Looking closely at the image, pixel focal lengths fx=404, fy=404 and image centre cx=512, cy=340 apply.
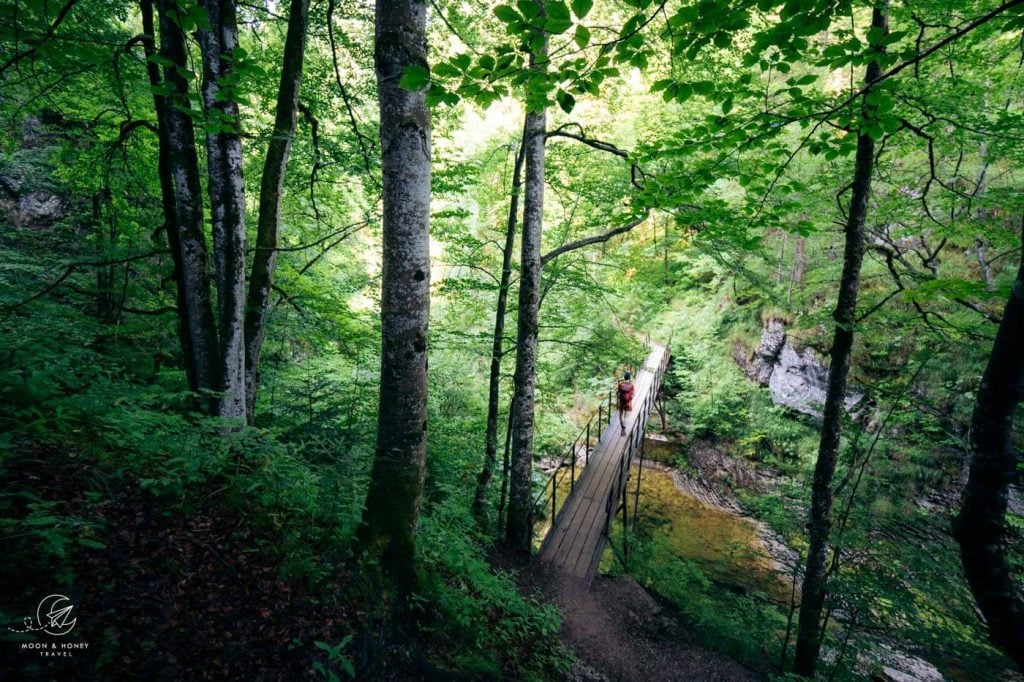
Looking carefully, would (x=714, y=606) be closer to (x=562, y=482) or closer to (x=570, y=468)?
(x=562, y=482)

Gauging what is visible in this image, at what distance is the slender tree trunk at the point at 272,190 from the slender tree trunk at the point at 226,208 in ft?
1.30

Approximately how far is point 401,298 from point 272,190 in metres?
2.63

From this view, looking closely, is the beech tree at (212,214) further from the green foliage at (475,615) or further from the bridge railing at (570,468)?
the bridge railing at (570,468)

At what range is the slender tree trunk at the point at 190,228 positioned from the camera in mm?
3432

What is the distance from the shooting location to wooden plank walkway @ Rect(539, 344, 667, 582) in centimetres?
690

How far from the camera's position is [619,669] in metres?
5.06

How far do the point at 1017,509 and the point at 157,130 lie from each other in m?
14.4

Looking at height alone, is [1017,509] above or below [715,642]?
above

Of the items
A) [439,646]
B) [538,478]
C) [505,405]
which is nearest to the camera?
[439,646]

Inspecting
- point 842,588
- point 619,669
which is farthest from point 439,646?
point 842,588

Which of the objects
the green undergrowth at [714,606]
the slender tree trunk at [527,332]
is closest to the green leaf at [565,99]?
the slender tree trunk at [527,332]

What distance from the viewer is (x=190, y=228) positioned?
3645 millimetres

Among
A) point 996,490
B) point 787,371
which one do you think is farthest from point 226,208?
point 787,371

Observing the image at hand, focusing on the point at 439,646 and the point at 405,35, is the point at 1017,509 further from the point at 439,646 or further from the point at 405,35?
the point at 405,35
